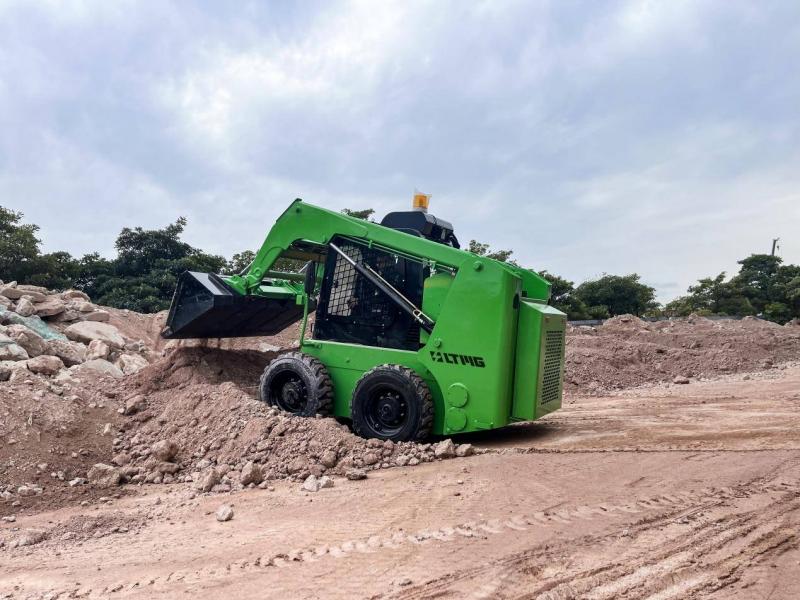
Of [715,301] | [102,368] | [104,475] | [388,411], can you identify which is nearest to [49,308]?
[102,368]

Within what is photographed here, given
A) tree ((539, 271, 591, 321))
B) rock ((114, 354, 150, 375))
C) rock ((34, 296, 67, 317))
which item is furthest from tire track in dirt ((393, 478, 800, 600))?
tree ((539, 271, 591, 321))

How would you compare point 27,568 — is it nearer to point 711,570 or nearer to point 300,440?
point 300,440

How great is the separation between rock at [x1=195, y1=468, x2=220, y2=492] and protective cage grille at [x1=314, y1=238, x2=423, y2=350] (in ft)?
6.46

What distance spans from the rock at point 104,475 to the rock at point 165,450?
34 cm

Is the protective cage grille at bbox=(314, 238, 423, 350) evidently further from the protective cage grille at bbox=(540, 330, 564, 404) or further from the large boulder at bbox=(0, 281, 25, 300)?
the large boulder at bbox=(0, 281, 25, 300)

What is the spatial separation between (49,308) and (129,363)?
10.1 ft

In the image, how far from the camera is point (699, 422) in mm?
6766

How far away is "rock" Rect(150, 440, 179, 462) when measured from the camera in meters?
5.53

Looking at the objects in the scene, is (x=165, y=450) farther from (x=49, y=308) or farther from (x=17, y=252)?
(x=17, y=252)

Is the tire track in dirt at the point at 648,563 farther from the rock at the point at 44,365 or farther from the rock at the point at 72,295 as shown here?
the rock at the point at 72,295

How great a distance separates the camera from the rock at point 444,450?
5172 millimetres

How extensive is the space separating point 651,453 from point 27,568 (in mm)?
4482

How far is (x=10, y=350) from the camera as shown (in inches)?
292

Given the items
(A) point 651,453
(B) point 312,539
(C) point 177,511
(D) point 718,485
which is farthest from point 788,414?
(C) point 177,511
